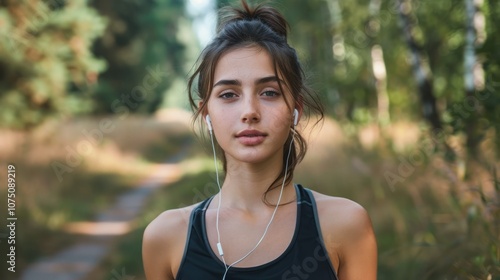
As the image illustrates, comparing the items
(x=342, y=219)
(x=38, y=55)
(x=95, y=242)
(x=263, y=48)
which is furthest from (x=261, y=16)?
(x=38, y=55)

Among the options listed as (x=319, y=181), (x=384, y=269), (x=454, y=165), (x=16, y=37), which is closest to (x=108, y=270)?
(x=319, y=181)

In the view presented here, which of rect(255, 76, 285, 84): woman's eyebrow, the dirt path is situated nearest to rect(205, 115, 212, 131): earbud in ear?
rect(255, 76, 285, 84): woman's eyebrow

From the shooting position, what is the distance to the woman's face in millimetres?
2027

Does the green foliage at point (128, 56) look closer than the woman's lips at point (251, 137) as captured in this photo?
No

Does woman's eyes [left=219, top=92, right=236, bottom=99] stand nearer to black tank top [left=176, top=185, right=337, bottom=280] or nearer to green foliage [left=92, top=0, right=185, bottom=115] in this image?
black tank top [left=176, top=185, right=337, bottom=280]

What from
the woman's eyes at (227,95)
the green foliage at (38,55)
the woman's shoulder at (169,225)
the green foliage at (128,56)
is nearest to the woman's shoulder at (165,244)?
the woman's shoulder at (169,225)

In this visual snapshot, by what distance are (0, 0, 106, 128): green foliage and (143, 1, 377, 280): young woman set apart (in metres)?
9.85

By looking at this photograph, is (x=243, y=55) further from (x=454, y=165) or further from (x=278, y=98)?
(x=454, y=165)

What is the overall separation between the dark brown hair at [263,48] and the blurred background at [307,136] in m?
0.19

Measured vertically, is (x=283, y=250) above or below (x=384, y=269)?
above

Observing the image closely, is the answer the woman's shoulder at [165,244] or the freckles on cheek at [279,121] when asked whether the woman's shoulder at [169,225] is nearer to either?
the woman's shoulder at [165,244]

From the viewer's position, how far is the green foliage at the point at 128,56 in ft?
71.6

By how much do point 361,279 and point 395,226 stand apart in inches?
167

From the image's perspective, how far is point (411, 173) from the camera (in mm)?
6996
